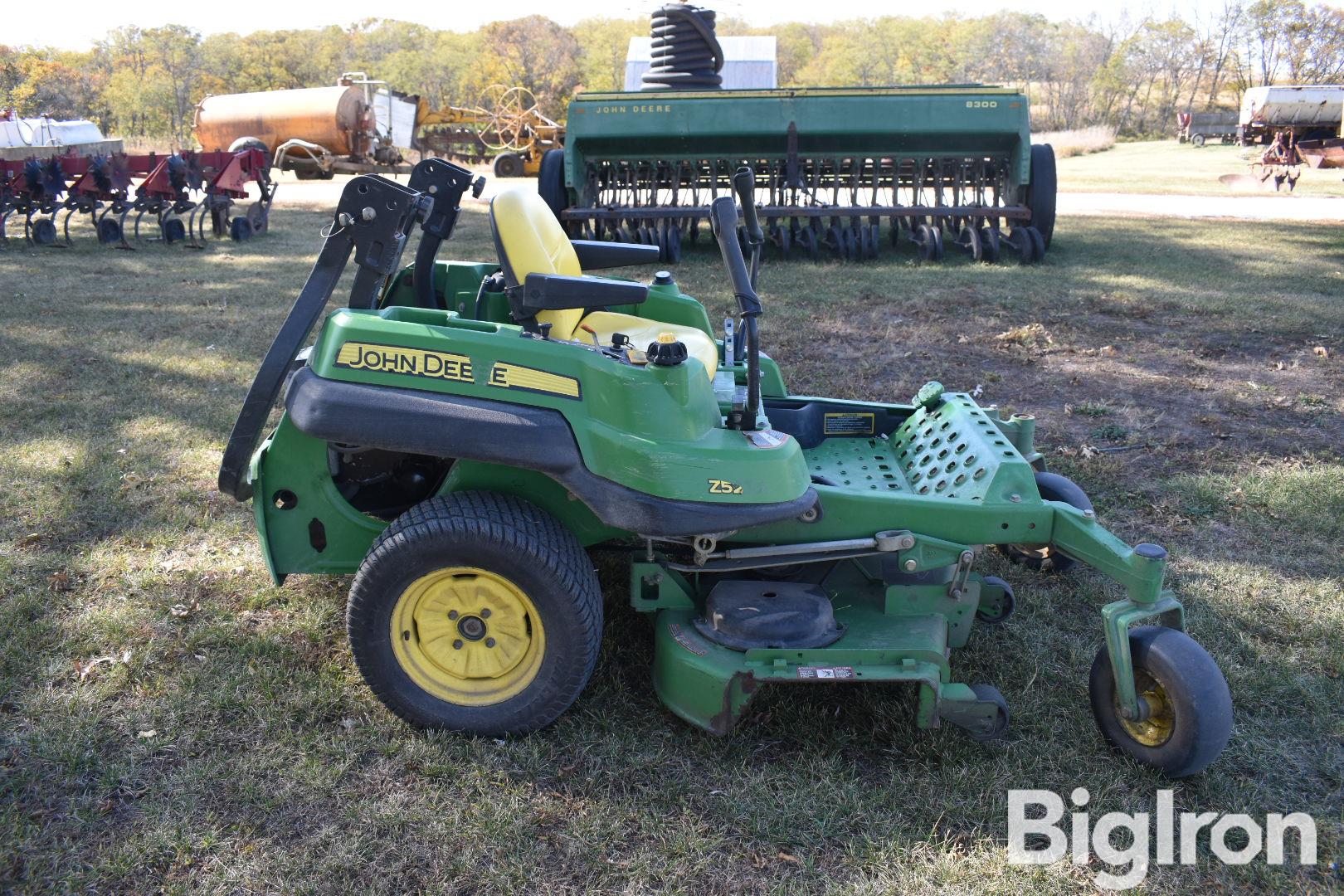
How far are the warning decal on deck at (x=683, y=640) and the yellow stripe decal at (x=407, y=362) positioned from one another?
842 millimetres

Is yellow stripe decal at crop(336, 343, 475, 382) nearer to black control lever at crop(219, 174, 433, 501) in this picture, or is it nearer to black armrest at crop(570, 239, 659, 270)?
black control lever at crop(219, 174, 433, 501)

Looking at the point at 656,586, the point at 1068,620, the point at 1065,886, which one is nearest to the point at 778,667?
the point at 656,586

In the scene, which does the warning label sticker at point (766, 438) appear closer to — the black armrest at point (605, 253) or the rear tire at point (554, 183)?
the black armrest at point (605, 253)

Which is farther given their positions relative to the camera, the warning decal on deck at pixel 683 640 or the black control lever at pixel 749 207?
the black control lever at pixel 749 207

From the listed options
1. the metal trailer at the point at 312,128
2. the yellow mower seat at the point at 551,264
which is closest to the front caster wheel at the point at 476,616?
the yellow mower seat at the point at 551,264

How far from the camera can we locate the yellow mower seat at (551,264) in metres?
3.30

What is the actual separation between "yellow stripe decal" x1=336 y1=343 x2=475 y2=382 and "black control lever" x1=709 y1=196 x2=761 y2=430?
2.27ft

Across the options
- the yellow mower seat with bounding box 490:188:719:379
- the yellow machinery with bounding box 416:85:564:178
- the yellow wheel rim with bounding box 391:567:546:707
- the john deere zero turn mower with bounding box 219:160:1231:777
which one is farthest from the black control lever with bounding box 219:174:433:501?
the yellow machinery with bounding box 416:85:564:178

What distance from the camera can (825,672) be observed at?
2578 millimetres

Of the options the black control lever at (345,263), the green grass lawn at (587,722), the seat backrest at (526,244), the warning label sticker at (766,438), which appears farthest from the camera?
the seat backrest at (526,244)

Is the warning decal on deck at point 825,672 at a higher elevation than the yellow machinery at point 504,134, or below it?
below

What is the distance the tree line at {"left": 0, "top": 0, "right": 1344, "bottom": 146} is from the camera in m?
38.7

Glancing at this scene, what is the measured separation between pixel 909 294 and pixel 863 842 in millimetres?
6153

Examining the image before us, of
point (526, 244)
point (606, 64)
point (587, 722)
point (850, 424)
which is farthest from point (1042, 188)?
point (606, 64)
